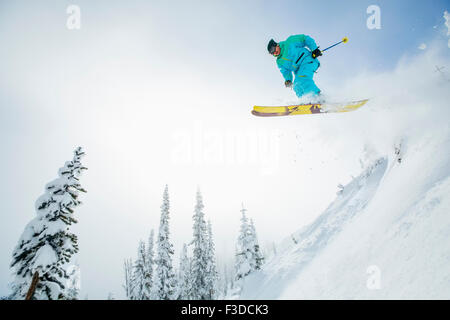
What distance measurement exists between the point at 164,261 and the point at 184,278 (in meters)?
13.6

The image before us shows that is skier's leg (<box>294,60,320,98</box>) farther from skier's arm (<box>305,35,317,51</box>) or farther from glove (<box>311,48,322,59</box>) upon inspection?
skier's arm (<box>305,35,317,51</box>)

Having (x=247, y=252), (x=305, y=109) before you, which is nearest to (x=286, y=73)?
(x=305, y=109)

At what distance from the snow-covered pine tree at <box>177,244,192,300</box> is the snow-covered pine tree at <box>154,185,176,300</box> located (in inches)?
275

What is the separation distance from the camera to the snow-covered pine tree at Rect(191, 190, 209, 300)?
25.9 m

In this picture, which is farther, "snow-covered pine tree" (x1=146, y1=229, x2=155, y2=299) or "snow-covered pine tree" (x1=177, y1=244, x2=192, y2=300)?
"snow-covered pine tree" (x1=177, y1=244, x2=192, y2=300)

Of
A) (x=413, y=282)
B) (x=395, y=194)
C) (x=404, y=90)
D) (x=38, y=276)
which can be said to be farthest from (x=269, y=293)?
(x=38, y=276)

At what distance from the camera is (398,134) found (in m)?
7.92

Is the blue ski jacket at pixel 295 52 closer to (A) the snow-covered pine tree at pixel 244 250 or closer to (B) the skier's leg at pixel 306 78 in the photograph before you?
(B) the skier's leg at pixel 306 78

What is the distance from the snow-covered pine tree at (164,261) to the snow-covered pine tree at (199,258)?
3074 mm

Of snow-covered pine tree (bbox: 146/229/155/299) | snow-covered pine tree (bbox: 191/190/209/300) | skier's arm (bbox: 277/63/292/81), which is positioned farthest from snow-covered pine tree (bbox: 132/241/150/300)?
skier's arm (bbox: 277/63/292/81)

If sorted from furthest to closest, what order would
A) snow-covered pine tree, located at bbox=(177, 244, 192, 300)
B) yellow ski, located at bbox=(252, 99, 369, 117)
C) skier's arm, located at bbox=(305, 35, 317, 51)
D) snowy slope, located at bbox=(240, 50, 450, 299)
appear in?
snow-covered pine tree, located at bbox=(177, 244, 192, 300) → yellow ski, located at bbox=(252, 99, 369, 117) → skier's arm, located at bbox=(305, 35, 317, 51) → snowy slope, located at bbox=(240, 50, 450, 299)

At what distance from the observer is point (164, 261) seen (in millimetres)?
23797
